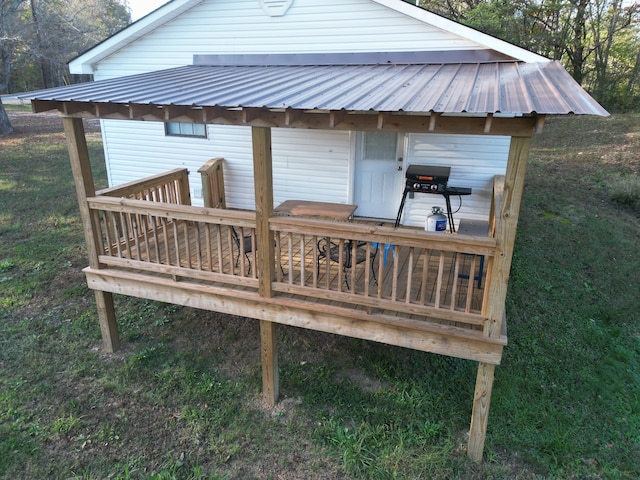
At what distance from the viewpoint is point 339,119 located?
11.0 ft

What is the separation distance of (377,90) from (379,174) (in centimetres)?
306

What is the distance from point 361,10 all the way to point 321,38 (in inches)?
28.4

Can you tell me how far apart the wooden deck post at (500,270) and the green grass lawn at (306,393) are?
0.32 meters

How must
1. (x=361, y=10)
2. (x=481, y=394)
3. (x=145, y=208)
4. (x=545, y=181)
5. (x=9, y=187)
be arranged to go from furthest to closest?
(x=545, y=181) < (x=9, y=187) < (x=361, y=10) < (x=145, y=208) < (x=481, y=394)

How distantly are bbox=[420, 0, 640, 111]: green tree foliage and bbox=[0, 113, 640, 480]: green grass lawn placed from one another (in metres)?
14.9

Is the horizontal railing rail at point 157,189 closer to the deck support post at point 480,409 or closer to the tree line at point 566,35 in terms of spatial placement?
the deck support post at point 480,409

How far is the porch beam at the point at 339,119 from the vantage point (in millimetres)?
3047

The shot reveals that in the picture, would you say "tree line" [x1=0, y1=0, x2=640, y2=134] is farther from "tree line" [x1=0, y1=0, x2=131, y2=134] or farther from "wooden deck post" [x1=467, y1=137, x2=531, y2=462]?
"wooden deck post" [x1=467, y1=137, x2=531, y2=462]

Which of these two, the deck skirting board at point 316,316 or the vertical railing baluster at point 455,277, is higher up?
the vertical railing baluster at point 455,277

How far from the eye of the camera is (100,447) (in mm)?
3943

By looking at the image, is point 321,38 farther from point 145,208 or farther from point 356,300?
point 356,300

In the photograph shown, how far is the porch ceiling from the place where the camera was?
317 cm

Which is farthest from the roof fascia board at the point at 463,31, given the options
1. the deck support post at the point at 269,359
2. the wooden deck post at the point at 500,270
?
the deck support post at the point at 269,359

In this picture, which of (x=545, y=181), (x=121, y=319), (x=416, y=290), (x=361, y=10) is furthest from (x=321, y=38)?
(x=545, y=181)
